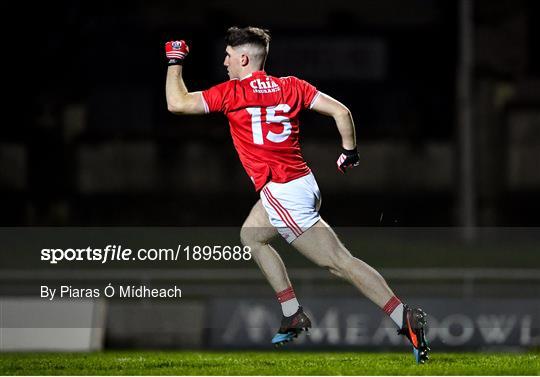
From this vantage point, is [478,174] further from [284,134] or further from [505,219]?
[284,134]

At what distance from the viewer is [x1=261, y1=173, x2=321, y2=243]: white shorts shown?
8883 millimetres

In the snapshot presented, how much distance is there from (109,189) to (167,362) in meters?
30.9

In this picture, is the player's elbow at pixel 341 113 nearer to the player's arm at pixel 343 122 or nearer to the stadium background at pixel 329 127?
the player's arm at pixel 343 122

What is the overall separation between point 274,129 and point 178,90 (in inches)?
27.5

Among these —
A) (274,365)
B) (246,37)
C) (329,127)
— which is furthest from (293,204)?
(329,127)

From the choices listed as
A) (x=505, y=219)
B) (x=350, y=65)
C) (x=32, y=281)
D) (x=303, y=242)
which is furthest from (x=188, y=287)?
(x=505, y=219)

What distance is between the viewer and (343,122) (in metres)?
8.66

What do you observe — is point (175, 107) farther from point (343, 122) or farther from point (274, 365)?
point (274, 365)

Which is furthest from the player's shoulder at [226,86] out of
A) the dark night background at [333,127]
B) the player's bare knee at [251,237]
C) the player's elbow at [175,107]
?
the dark night background at [333,127]

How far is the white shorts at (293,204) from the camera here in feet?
29.1

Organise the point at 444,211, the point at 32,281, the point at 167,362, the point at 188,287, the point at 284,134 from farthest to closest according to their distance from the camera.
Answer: the point at 444,211 → the point at 32,281 → the point at 188,287 → the point at 167,362 → the point at 284,134

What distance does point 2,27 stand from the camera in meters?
30.0

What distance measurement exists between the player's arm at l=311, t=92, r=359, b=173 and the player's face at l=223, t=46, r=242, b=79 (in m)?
0.56

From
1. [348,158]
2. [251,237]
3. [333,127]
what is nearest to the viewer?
[348,158]
